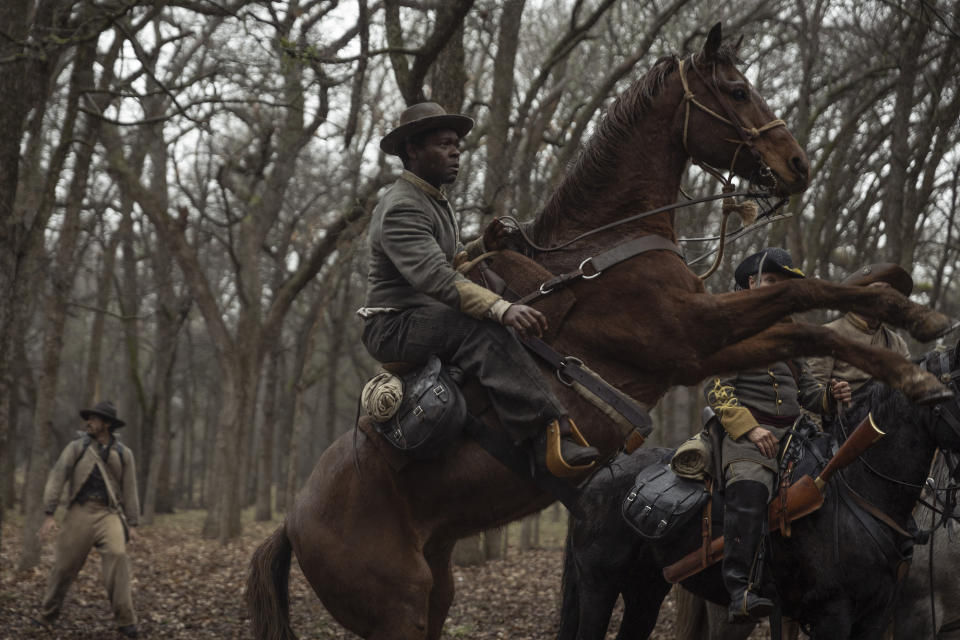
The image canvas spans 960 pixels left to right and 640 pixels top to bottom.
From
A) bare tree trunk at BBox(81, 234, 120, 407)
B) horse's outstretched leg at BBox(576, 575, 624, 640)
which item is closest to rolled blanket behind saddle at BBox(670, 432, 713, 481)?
horse's outstretched leg at BBox(576, 575, 624, 640)

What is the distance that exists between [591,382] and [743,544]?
2.00 m

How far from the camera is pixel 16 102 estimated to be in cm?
930

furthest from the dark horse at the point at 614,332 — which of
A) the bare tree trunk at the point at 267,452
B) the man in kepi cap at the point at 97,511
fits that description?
the bare tree trunk at the point at 267,452

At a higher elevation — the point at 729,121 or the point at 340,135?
the point at 340,135

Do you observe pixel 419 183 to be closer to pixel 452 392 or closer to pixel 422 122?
pixel 422 122

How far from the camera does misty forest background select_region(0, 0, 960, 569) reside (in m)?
10.1

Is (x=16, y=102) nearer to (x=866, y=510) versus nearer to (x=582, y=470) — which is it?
(x=582, y=470)

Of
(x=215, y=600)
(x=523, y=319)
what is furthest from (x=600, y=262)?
(x=215, y=600)

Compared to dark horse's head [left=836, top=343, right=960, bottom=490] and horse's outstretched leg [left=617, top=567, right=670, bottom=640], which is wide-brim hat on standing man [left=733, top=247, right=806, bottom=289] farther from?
horse's outstretched leg [left=617, top=567, right=670, bottom=640]

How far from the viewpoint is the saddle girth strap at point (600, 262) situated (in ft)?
15.3

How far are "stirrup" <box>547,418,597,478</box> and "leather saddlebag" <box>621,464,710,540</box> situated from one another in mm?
2013

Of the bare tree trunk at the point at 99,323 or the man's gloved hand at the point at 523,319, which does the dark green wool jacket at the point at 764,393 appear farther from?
the bare tree trunk at the point at 99,323

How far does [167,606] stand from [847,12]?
1256 centimetres

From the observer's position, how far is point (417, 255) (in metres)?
4.66
